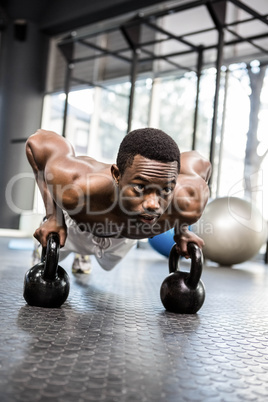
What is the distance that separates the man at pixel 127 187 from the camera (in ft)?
4.25

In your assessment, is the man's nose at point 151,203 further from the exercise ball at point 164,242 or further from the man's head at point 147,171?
the exercise ball at point 164,242

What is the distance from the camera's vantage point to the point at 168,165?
1.30m

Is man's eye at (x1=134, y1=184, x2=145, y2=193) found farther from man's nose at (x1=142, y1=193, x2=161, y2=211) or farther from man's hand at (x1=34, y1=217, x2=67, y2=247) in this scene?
man's hand at (x1=34, y1=217, x2=67, y2=247)

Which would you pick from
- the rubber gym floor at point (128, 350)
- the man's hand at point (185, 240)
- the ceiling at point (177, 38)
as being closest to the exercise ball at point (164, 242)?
the rubber gym floor at point (128, 350)

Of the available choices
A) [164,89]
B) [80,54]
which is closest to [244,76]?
[164,89]

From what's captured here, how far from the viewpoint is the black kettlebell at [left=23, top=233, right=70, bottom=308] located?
5.05 ft

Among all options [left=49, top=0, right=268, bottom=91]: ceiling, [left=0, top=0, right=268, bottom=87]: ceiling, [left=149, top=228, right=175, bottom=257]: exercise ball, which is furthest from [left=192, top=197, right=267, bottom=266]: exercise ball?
[left=0, top=0, right=268, bottom=87]: ceiling

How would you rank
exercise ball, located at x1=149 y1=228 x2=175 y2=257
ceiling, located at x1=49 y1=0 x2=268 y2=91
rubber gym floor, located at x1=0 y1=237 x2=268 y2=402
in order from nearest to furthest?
rubber gym floor, located at x1=0 y1=237 x2=268 y2=402
exercise ball, located at x1=149 y1=228 x2=175 y2=257
ceiling, located at x1=49 y1=0 x2=268 y2=91

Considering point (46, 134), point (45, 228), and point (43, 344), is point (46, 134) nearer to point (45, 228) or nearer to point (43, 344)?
point (45, 228)

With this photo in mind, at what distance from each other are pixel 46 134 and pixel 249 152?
409 centimetres

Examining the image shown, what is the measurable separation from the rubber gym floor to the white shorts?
0.18 metres

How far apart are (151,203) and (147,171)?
0.30 ft

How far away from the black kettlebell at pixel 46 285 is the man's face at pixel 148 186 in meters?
0.37

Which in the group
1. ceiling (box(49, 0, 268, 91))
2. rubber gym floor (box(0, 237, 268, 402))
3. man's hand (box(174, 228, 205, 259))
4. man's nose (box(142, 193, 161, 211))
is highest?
ceiling (box(49, 0, 268, 91))
